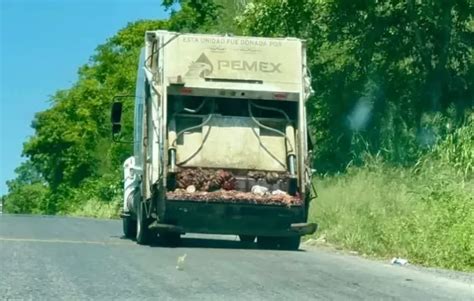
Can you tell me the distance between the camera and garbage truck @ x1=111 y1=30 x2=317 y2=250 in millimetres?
17328

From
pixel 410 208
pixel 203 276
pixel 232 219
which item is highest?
pixel 410 208

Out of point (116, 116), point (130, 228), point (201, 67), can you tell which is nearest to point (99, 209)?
point (130, 228)

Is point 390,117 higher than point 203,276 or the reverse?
higher

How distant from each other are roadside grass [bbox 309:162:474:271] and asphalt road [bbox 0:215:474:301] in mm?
792

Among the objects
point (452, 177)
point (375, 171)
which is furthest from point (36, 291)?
point (375, 171)

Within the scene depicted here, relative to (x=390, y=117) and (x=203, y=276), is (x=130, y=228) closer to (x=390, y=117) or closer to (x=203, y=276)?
(x=390, y=117)

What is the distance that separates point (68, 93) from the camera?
77.8 metres

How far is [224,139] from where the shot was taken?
59.0 feet

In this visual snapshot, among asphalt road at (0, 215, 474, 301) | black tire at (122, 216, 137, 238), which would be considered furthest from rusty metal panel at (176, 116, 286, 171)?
black tire at (122, 216, 137, 238)

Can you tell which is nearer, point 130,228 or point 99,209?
point 130,228

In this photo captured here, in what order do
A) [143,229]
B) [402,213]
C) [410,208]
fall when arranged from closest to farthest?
[143,229]
[402,213]
[410,208]

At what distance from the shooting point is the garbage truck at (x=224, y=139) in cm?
1733

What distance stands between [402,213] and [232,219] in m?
3.40

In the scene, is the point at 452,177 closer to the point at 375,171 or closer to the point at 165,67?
the point at 375,171
